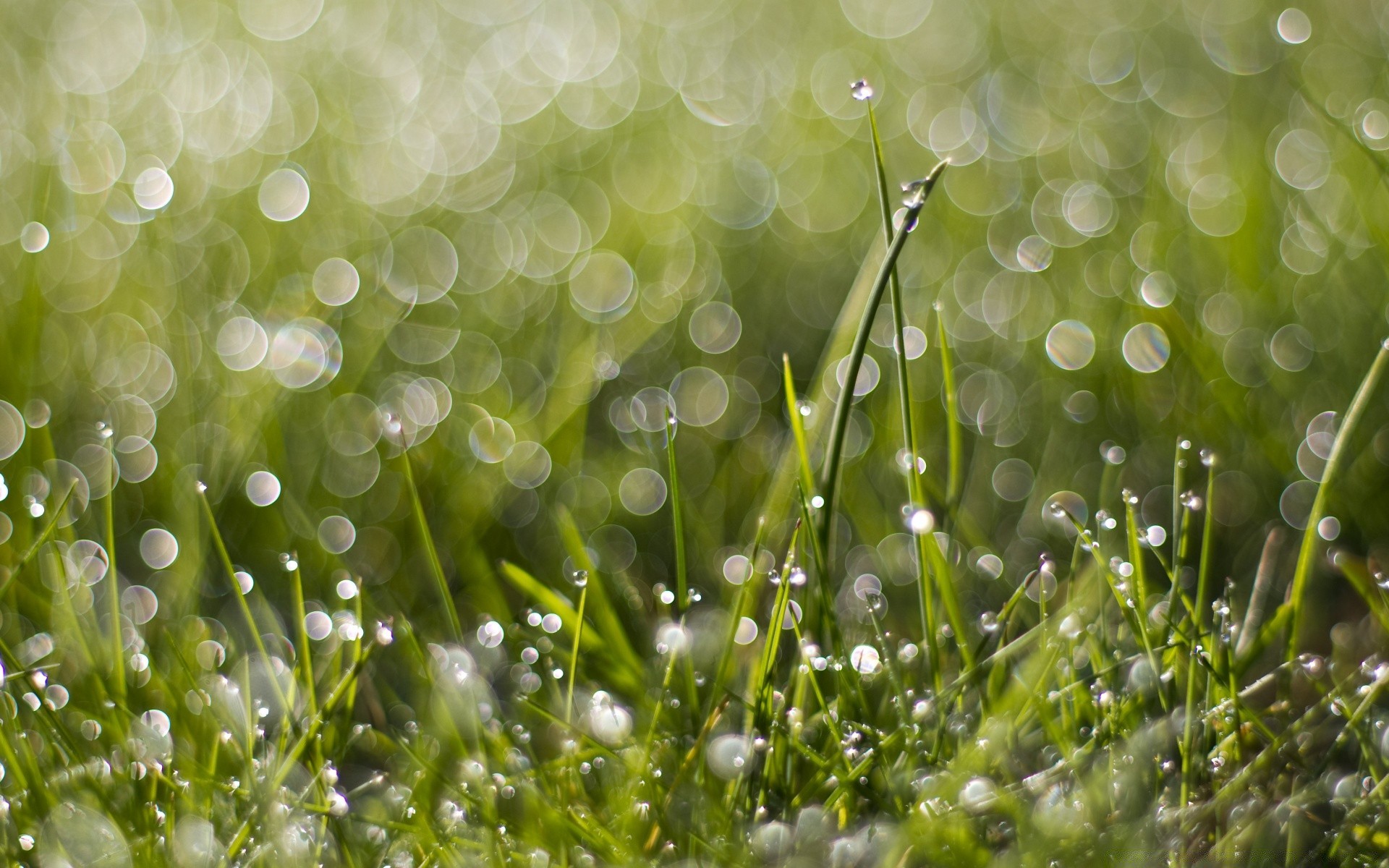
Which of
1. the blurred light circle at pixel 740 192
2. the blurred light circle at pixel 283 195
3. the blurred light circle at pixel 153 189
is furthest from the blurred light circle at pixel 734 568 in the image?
the blurred light circle at pixel 153 189

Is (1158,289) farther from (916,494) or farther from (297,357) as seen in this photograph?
(297,357)

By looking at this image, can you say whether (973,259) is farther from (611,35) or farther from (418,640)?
(611,35)

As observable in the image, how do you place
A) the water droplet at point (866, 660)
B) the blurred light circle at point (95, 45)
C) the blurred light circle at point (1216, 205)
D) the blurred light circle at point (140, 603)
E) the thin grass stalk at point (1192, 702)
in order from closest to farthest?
the thin grass stalk at point (1192, 702), the water droplet at point (866, 660), the blurred light circle at point (140, 603), the blurred light circle at point (1216, 205), the blurred light circle at point (95, 45)

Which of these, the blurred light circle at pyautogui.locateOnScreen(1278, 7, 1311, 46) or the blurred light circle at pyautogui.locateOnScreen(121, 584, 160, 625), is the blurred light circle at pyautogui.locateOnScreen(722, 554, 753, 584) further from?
the blurred light circle at pyautogui.locateOnScreen(1278, 7, 1311, 46)

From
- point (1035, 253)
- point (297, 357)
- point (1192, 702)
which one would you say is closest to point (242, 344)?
point (297, 357)

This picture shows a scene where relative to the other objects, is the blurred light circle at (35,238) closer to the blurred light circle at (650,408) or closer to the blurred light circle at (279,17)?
the blurred light circle at (650,408)

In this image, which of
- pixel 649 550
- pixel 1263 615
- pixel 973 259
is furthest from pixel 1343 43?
pixel 649 550

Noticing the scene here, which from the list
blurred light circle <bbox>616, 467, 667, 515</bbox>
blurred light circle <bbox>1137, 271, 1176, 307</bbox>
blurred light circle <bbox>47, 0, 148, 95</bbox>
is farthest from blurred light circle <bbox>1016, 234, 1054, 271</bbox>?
blurred light circle <bbox>47, 0, 148, 95</bbox>
